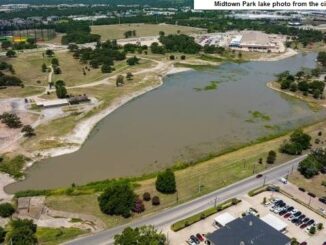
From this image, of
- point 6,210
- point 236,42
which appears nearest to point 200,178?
point 6,210

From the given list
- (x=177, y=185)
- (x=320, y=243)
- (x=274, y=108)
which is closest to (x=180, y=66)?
(x=274, y=108)

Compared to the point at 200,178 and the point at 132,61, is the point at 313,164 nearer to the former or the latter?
the point at 200,178

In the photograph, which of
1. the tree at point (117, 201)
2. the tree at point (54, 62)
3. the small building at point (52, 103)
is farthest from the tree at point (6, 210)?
the tree at point (54, 62)

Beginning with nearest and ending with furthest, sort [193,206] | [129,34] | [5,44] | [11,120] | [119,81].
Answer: [193,206]
[11,120]
[119,81]
[5,44]
[129,34]

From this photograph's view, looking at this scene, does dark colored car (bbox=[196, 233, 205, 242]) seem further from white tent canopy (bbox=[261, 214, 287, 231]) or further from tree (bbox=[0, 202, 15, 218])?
tree (bbox=[0, 202, 15, 218])

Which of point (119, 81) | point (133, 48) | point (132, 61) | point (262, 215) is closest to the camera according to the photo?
point (262, 215)

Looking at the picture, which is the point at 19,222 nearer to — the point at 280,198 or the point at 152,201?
the point at 152,201

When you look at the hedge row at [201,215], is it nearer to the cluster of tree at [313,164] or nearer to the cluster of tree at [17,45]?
the cluster of tree at [313,164]
